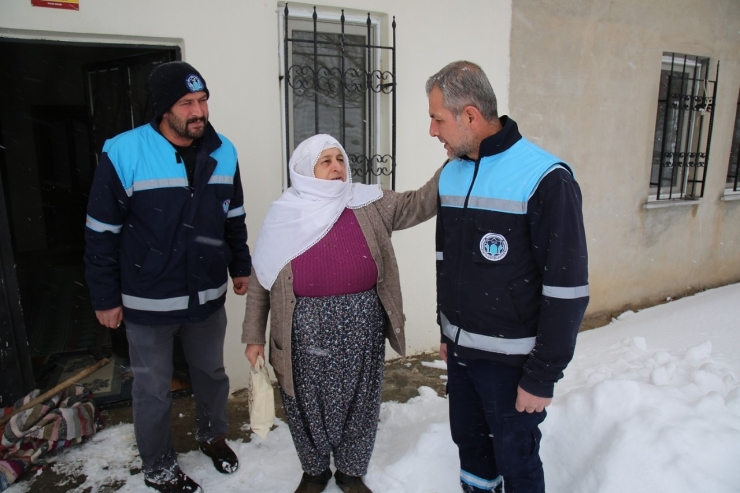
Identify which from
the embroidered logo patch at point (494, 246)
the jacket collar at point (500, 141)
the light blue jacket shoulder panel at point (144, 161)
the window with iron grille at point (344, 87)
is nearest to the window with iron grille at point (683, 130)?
the window with iron grille at point (344, 87)

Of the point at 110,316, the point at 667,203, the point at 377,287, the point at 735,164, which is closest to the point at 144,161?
the point at 110,316

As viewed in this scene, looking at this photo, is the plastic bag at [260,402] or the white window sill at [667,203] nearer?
the plastic bag at [260,402]

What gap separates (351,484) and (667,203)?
4607mm

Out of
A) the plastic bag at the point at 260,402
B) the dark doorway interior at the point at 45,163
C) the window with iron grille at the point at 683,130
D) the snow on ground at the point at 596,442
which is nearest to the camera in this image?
the snow on ground at the point at 596,442

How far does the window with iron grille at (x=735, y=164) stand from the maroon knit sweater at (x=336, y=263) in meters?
5.73

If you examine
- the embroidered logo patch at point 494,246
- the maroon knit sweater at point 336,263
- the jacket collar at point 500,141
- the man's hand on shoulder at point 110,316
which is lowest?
the man's hand on shoulder at point 110,316

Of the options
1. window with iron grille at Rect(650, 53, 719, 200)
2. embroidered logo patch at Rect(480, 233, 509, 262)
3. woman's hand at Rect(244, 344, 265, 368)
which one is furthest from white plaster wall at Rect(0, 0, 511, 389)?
window with iron grille at Rect(650, 53, 719, 200)

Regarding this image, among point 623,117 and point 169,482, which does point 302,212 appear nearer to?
point 169,482

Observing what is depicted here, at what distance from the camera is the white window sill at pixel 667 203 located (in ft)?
17.0

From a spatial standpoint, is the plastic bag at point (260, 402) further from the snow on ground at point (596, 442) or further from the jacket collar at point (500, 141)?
the jacket collar at point (500, 141)

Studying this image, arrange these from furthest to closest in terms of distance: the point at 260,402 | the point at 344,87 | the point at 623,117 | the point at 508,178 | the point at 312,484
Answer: the point at 623,117 → the point at 344,87 → the point at 312,484 → the point at 260,402 → the point at 508,178

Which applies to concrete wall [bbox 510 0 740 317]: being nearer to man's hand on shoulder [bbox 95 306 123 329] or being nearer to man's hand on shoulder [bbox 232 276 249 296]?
man's hand on shoulder [bbox 232 276 249 296]

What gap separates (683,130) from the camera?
561cm

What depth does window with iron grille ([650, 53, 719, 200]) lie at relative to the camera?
5320 millimetres
